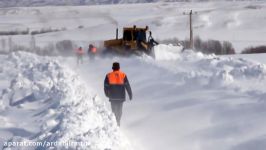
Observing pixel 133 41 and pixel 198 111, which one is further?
pixel 133 41

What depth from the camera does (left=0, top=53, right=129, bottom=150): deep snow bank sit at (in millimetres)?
8141

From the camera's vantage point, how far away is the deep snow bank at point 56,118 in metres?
8.14

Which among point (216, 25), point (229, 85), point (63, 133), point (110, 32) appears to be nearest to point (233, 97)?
point (229, 85)

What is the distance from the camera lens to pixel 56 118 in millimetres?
10359

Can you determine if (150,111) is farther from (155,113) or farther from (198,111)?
(198,111)

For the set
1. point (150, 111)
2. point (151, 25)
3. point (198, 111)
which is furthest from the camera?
point (151, 25)

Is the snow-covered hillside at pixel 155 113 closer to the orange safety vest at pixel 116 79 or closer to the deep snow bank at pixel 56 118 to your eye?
the deep snow bank at pixel 56 118

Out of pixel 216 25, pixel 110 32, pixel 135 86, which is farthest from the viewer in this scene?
pixel 216 25

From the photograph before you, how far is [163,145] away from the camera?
9797mm

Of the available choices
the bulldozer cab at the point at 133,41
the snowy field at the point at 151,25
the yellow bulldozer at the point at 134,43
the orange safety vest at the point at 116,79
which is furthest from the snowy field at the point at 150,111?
the snowy field at the point at 151,25

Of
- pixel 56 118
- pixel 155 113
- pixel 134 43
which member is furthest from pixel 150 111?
pixel 134 43

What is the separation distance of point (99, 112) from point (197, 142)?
1880 millimetres

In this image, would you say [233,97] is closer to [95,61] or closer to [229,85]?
[229,85]

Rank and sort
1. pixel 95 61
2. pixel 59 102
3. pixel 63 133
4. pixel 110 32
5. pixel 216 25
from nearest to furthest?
pixel 63 133
pixel 59 102
pixel 95 61
pixel 110 32
pixel 216 25
